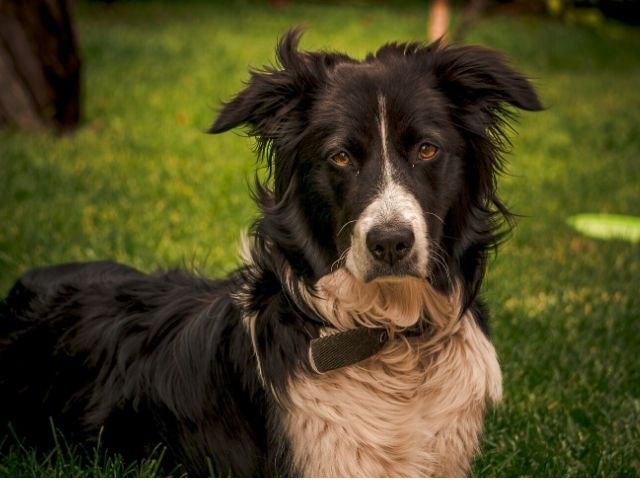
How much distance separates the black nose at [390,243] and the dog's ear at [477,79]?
677mm

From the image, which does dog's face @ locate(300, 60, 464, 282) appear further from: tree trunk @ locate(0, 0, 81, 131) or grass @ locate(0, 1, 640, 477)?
tree trunk @ locate(0, 0, 81, 131)

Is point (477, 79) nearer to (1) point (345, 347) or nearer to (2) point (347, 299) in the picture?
(2) point (347, 299)

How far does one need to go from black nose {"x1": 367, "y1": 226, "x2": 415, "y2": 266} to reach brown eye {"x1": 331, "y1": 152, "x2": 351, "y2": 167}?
350 millimetres

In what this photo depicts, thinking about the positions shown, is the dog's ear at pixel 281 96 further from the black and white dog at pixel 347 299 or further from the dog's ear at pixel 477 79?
→ the dog's ear at pixel 477 79

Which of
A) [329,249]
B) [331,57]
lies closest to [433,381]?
[329,249]

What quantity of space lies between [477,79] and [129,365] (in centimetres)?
181

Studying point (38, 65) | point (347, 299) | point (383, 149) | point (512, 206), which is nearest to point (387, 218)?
point (383, 149)

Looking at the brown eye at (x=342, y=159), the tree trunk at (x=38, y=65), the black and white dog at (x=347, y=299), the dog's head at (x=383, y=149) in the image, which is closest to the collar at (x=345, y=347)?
the black and white dog at (x=347, y=299)

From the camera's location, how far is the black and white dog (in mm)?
3268

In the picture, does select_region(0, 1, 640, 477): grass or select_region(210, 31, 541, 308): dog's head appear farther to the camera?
select_region(0, 1, 640, 477): grass

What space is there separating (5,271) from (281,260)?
346 centimetres

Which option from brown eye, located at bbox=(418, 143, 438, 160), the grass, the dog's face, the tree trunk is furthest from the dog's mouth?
the tree trunk

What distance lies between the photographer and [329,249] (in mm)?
3420

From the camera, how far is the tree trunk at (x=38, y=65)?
983cm
